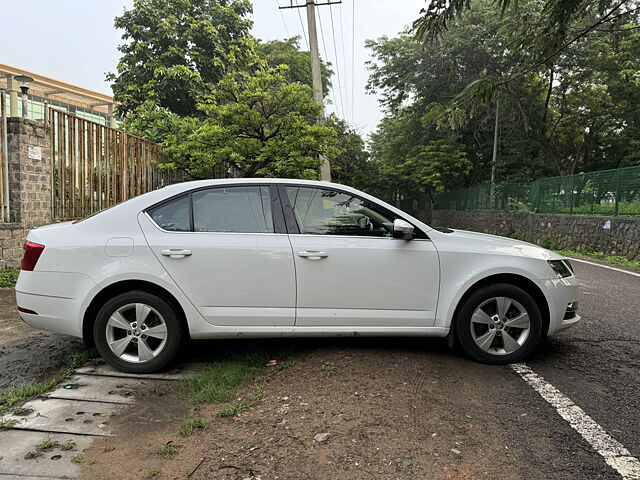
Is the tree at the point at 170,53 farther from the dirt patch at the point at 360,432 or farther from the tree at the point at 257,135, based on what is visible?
the dirt patch at the point at 360,432

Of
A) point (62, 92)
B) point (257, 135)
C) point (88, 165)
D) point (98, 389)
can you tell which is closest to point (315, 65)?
point (257, 135)

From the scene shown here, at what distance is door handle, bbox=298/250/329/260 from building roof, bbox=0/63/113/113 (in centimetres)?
2358

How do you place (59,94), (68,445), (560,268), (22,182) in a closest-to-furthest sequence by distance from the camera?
(68,445)
(560,268)
(22,182)
(59,94)

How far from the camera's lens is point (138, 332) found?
370 cm

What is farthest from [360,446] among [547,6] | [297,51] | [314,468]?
[297,51]

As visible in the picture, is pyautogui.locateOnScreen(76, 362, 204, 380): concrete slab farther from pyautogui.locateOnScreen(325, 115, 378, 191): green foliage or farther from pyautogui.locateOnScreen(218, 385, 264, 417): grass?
pyautogui.locateOnScreen(325, 115, 378, 191): green foliage

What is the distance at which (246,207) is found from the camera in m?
3.93

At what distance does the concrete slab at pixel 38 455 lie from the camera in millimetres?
2459

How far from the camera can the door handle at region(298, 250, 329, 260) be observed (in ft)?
12.3

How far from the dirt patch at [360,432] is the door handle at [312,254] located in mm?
897

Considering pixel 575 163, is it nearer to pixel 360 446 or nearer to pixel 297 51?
pixel 297 51

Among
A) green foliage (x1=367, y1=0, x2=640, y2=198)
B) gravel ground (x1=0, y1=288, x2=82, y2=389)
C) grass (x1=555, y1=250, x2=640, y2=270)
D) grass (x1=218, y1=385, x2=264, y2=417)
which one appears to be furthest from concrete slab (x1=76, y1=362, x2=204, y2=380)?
green foliage (x1=367, y1=0, x2=640, y2=198)

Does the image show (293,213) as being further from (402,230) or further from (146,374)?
(146,374)

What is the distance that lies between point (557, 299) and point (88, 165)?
8292 mm
